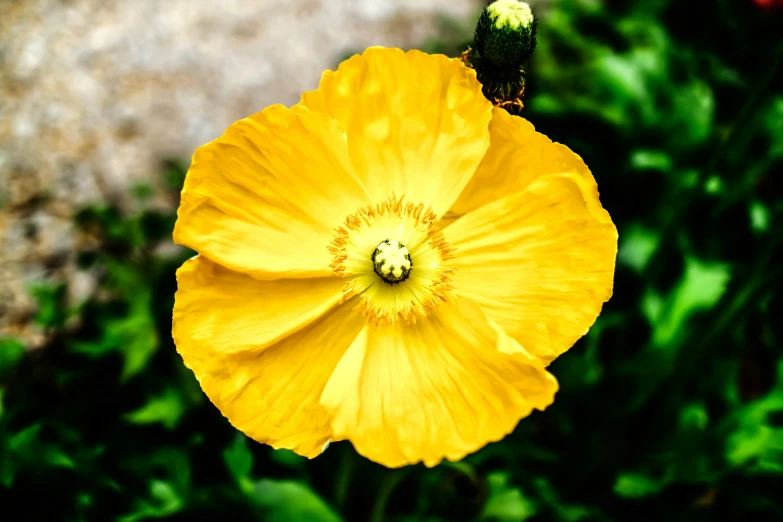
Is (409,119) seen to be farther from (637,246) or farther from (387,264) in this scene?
(637,246)

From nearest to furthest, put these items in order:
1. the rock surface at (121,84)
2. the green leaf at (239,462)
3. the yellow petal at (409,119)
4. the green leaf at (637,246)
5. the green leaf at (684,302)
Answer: the yellow petal at (409,119), the green leaf at (239,462), the green leaf at (684,302), the green leaf at (637,246), the rock surface at (121,84)

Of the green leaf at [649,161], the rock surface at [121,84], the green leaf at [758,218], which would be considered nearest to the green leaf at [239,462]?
the rock surface at [121,84]

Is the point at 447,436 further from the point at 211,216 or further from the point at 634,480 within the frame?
the point at 634,480

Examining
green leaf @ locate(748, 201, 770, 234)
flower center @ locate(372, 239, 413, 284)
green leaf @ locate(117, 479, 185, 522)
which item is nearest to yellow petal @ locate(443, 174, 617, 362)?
flower center @ locate(372, 239, 413, 284)

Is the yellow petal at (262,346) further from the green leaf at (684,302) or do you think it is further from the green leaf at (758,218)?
the green leaf at (758,218)

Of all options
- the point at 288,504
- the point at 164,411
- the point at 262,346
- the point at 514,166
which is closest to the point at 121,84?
the point at 164,411

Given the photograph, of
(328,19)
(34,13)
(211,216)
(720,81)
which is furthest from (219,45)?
(720,81)
